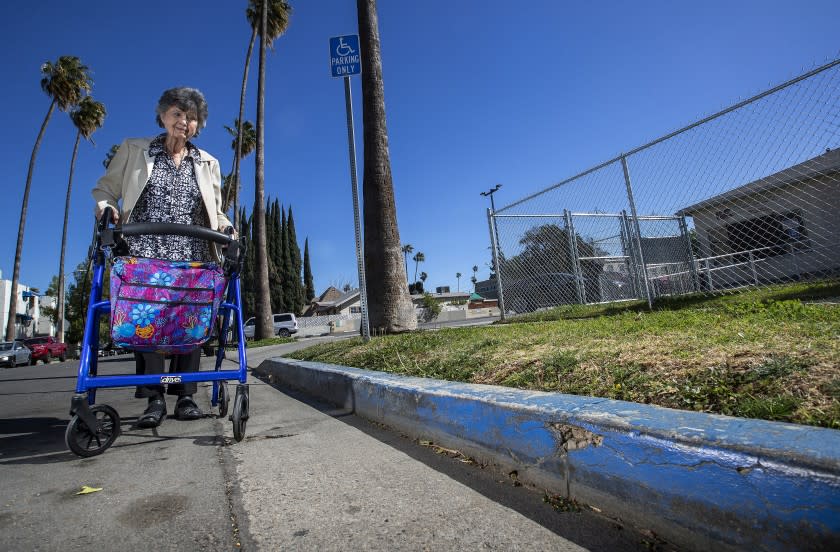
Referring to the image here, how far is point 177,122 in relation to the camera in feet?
11.0

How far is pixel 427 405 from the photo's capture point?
2.69 metres

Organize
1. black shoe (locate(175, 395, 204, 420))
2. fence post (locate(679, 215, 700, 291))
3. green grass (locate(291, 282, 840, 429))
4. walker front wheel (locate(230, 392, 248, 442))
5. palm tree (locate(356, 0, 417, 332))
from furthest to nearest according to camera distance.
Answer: palm tree (locate(356, 0, 417, 332)), fence post (locate(679, 215, 700, 291)), black shoe (locate(175, 395, 204, 420)), walker front wheel (locate(230, 392, 248, 442)), green grass (locate(291, 282, 840, 429))

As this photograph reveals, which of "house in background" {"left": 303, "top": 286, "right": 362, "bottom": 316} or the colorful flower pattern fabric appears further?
"house in background" {"left": 303, "top": 286, "right": 362, "bottom": 316}

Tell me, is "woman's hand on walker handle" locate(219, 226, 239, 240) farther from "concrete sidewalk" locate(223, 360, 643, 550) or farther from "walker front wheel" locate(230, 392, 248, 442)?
"concrete sidewalk" locate(223, 360, 643, 550)

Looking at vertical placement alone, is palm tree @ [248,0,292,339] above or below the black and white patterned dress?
above

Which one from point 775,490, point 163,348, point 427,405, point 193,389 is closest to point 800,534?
point 775,490

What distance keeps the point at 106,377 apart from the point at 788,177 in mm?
6778

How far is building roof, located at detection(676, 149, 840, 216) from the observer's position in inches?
189

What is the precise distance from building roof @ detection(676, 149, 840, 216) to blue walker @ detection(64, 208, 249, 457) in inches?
228

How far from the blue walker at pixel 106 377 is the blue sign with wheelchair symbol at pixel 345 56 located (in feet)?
12.6

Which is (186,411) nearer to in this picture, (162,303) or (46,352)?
(162,303)

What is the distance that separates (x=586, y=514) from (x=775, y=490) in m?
0.66

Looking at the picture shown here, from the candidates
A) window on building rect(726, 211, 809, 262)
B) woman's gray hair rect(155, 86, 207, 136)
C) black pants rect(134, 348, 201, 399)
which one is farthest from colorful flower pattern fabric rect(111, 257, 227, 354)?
window on building rect(726, 211, 809, 262)

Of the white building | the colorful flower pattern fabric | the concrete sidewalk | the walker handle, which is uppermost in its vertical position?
the white building
